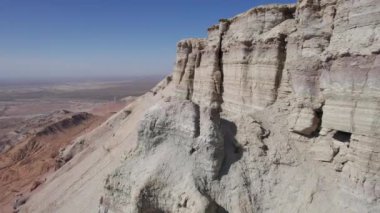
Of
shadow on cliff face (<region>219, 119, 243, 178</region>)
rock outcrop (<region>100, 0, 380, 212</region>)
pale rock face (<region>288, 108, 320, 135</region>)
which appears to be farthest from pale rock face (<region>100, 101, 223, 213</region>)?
pale rock face (<region>288, 108, 320, 135</region>)

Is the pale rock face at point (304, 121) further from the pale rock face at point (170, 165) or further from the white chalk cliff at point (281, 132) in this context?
the pale rock face at point (170, 165)

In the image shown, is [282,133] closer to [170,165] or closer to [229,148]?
[229,148]

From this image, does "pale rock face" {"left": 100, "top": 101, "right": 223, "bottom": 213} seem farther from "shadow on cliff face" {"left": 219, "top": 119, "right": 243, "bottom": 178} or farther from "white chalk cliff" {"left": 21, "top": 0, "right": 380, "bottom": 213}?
"shadow on cliff face" {"left": 219, "top": 119, "right": 243, "bottom": 178}

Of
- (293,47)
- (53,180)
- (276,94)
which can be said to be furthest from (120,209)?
(53,180)

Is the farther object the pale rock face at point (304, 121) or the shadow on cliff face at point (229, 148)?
the shadow on cliff face at point (229, 148)

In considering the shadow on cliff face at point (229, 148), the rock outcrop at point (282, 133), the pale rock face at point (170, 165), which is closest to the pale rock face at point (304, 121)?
the rock outcrop at point (282, 133)

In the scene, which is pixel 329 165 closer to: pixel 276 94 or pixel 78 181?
pixel 276 94
